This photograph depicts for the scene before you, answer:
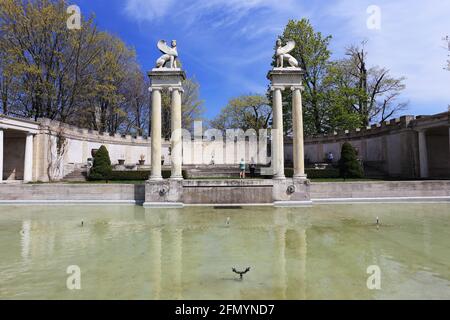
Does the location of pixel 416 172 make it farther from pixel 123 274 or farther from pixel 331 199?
pixel 123 274

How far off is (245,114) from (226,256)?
49405 millimetres

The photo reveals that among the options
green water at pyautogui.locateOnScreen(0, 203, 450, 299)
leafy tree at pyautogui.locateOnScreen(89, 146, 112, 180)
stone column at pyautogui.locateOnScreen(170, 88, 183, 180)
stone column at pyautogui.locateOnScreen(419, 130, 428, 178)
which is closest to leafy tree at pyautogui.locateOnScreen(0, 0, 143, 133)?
leafy tree at pyautogui.locateOnScreen(89, 146, 112, 180)

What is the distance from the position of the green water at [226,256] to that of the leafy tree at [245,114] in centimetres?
4037

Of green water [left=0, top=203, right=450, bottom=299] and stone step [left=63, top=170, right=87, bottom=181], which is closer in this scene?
green water [left=0, top=203, right=450, bottom=299]

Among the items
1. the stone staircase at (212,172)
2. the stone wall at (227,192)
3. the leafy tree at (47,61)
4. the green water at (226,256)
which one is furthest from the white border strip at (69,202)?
the leafy tree at (47,61)

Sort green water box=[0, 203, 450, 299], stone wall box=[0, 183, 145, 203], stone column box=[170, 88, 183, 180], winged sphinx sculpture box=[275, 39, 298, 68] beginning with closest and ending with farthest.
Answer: green water box=[0, 203, 450, 299]
stone column box=[170, 88, 183, 180]
stone wall box=[0, 183, 145, 203]
winged sphinx sculpture box=[275, 39, 298, 68]

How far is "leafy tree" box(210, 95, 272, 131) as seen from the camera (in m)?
51.8

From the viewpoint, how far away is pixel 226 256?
6797 mm

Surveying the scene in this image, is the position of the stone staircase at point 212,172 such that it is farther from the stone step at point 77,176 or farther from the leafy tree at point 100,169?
the stone step at point 77,176

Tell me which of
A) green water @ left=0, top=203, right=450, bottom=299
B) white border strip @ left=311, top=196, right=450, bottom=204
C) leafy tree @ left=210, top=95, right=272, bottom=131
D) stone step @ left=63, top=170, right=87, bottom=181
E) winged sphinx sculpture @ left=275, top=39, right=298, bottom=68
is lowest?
green water @ left=0, top=203, right=450, bottom=299

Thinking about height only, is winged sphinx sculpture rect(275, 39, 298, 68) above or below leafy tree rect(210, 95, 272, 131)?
below

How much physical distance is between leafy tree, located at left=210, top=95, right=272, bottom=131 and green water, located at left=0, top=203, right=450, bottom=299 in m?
40.4

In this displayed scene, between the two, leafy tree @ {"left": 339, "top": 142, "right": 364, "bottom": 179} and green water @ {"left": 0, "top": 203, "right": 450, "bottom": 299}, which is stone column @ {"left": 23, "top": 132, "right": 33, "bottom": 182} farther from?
leafy tree @ {"left": 339, "top": 142, "right": 364, "bottom": 179}
